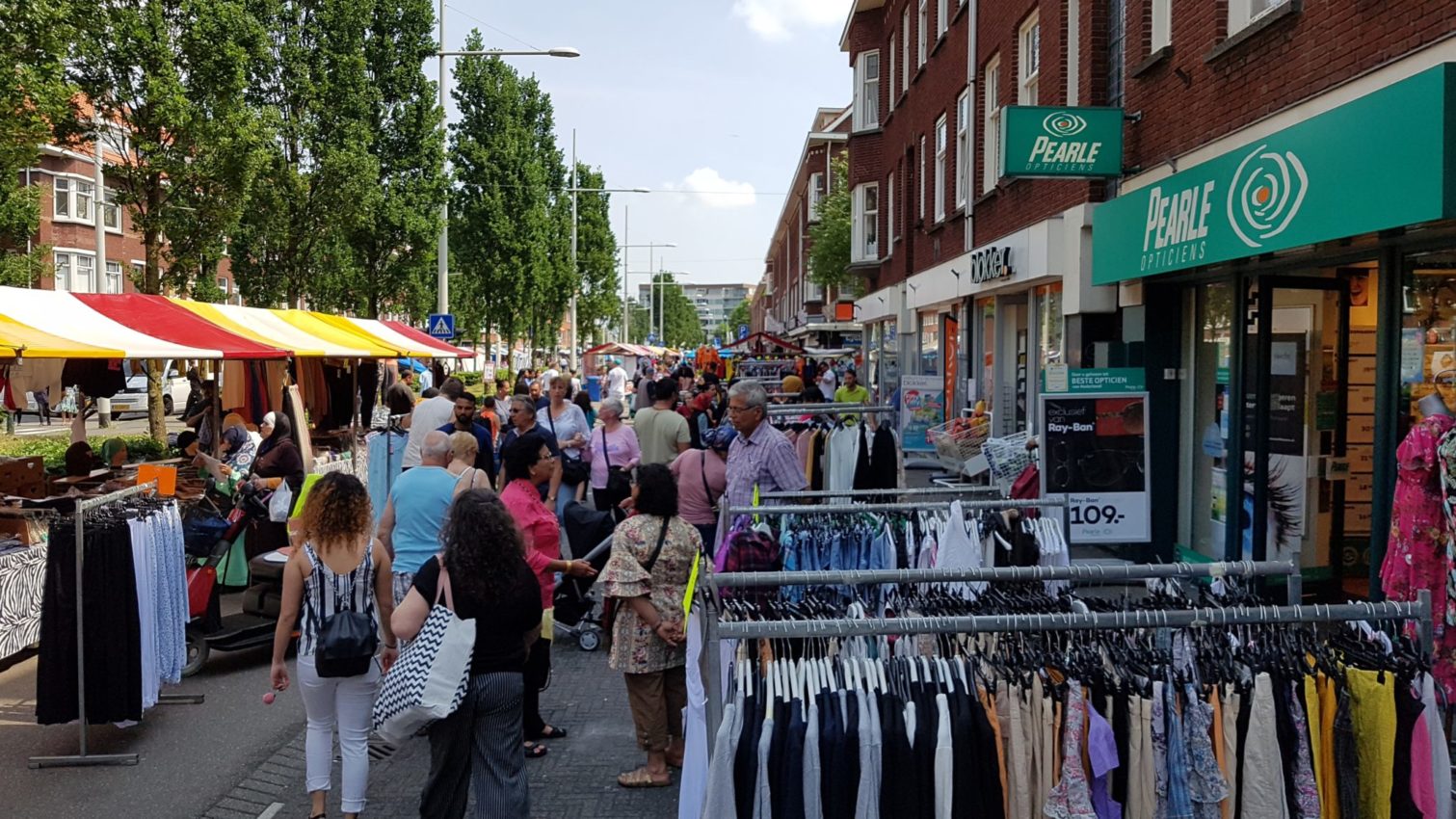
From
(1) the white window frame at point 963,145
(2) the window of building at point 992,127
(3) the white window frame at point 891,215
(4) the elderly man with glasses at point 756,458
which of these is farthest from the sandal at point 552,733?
(3) the white window frame at point 891,215

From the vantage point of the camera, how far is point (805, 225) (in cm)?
5522

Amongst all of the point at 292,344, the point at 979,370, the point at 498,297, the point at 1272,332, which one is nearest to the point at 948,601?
the point at 1272,332

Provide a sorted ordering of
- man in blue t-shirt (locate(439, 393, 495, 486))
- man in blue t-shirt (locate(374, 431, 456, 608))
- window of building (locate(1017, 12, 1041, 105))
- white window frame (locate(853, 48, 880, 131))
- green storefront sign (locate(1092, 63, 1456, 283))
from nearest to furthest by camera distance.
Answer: green storefront sign (locate(1092, 63, 1456, 283)) → man in blue t-shirt (locate(374, 431, 456, 608)) → man in blue t-shirt (locate(439, 393, 495, 486)) → window of building (locate(1017, 12, 1041, 105)) → white window frame (locate(853, 48, 880, 131))

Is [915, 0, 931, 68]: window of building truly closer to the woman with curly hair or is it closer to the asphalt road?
the asphalt road

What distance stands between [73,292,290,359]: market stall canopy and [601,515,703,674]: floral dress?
A: 6925 mm

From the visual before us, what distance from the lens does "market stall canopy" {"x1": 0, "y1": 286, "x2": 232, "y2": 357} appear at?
862 centimetres

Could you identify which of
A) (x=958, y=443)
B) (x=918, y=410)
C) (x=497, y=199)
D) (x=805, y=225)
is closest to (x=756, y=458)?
(x=958, y=443)

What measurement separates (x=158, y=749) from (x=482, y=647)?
9.62 ft

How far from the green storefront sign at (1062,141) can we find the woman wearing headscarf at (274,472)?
6.32 m

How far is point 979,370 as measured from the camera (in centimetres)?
1702

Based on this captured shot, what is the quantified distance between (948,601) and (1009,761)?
86 cm

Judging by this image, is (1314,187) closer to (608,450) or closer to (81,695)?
(608,450)

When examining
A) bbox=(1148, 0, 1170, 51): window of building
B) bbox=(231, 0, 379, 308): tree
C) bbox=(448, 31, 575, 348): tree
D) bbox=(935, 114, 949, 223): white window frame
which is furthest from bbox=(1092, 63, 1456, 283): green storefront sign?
bbox=(448, 31, 575, 348): tree

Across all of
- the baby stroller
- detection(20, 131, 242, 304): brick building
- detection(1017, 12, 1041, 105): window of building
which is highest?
detection(20, 131, 242, 304): brick building
